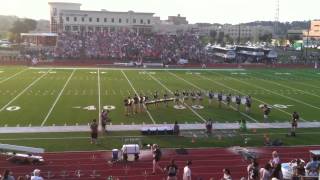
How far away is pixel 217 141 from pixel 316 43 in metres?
120

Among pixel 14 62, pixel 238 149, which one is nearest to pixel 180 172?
pixel 238 149

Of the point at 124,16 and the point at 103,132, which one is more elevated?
the point at 124,16

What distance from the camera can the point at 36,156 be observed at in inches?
679

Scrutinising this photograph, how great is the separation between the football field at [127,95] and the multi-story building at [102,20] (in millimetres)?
48956

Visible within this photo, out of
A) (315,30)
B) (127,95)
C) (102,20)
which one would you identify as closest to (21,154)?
(127,95)

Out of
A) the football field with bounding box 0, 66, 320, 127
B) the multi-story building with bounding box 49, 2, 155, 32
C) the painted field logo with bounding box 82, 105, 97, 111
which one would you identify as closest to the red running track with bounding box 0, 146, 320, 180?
the football field with bounding box 0, 66, 320, 127

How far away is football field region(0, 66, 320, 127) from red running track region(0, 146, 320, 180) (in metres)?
6.10

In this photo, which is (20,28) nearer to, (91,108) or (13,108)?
(13,108)

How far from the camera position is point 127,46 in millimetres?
75375

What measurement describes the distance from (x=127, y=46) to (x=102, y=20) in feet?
93.2

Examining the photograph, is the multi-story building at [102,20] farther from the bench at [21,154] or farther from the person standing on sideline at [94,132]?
the bench at [21,154]

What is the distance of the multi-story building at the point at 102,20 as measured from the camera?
99.8 m

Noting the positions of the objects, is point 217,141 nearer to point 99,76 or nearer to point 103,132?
point 103,132

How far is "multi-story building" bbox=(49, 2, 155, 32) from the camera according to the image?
99.8 meters
